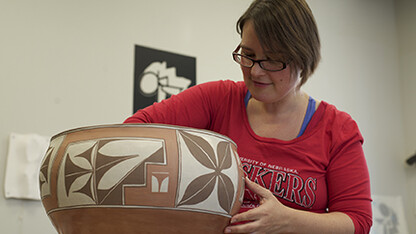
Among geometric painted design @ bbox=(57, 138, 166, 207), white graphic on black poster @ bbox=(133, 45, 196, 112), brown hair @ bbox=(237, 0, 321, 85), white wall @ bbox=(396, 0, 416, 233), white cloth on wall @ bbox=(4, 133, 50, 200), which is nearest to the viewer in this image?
geometric painted design @ bbox=(57, 138, 166, 207)

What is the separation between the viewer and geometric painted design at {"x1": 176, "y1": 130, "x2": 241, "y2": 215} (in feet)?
2.43

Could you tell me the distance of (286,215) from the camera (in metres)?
0.88

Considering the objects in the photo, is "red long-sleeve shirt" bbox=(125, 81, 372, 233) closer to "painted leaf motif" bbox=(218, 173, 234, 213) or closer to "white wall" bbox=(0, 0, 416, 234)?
"painted leaf motif" bbox=(218, 173, 234, 213)

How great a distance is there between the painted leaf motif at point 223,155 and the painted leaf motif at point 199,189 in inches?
1.0

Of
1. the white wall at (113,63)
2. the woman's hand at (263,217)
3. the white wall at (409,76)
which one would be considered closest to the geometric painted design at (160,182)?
the woman's hand at (263,217)

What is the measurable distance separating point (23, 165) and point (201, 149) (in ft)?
5.51

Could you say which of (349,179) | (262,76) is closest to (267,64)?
(262,76)

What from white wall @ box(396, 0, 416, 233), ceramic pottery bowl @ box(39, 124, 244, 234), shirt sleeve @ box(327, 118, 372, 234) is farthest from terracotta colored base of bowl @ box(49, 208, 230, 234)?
white wall @ box(396, 0, 416, 233)

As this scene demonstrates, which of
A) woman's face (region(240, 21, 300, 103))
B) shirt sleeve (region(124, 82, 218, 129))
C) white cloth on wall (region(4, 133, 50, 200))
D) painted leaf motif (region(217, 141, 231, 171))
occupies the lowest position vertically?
white cloth on wall (region(4, 133, 50, 200))

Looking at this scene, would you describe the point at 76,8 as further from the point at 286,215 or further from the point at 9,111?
the point at 286,215

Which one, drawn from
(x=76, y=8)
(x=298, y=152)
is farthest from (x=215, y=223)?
(x=76, y=8)

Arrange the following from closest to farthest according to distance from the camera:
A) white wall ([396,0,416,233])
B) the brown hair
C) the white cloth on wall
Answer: the brown hair → the white cloth on wall → white wall ([396,0,416,233])

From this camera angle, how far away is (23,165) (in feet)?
7.31

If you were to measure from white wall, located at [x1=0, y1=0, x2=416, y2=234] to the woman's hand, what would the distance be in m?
1.61
